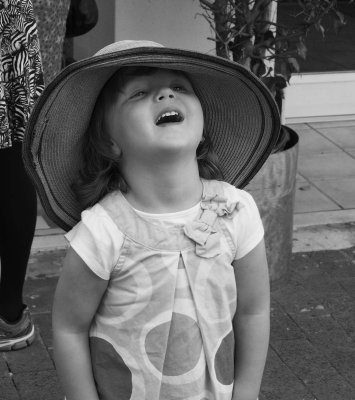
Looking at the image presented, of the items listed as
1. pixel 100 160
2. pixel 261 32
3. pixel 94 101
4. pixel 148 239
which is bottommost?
pixel 261 32

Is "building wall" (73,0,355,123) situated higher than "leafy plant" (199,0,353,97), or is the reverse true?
"leafy plant" (199,0,353,97)

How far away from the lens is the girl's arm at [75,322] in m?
2.23

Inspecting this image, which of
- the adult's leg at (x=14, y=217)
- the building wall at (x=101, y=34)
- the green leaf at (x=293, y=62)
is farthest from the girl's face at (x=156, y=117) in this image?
the building wall at (x=101, y=34)

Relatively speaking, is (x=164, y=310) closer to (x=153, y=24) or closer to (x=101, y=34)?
(x=153, y=24)

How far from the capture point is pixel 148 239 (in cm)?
224

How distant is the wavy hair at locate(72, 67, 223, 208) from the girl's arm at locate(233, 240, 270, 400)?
37cm

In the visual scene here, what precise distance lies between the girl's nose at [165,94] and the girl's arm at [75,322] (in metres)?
0.40

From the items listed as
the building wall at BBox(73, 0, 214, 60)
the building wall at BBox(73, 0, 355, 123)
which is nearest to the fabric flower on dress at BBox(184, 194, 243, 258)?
the building wall at BBox(73, 0, 355, 123)

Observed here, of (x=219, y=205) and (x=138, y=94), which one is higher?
(x=138, y=94)

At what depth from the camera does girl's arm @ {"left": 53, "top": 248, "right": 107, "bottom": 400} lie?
7.32ft

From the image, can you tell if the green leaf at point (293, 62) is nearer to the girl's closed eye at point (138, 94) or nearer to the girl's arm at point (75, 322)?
the girl's closed eye at point (138, 94)

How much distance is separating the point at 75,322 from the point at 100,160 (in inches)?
15.4

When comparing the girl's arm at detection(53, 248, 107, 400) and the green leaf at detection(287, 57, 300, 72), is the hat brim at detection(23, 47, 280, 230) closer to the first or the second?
the girl's arm at detection(53, 248, 107, 400)

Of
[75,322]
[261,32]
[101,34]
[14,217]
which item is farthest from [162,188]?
[101,34]
